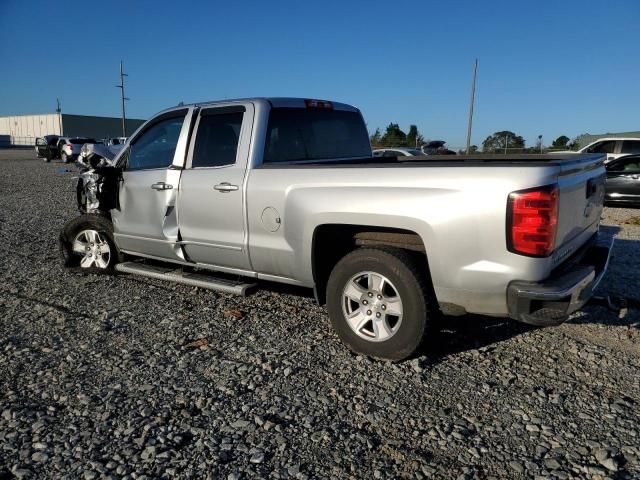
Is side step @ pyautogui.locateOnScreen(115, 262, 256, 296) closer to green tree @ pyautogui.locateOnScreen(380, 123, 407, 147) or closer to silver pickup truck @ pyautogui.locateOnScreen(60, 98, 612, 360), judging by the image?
silver pickup truck @ pyautogui.locateOnScreen(60, 98, 612, 360)

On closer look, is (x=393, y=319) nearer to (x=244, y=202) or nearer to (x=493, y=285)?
(x=493, y=285)

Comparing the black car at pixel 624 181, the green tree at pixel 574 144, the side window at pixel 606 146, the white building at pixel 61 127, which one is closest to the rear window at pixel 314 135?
the black car at pixel 624 181

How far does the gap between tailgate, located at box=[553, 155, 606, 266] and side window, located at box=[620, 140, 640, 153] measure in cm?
1504

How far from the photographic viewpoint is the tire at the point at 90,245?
5.90 metres

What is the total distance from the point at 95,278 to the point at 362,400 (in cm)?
398

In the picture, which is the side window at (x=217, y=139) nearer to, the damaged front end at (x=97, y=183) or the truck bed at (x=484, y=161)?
the truck bed at (x=484, y=161)

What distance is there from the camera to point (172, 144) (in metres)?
5.09

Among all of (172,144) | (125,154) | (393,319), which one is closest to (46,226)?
(125,154)

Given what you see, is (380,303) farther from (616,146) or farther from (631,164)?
(616,146)

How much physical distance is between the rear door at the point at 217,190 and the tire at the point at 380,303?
1.02 m

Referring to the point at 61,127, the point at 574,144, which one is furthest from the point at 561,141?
the point at 61,127

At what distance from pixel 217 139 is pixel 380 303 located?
2.19 meters

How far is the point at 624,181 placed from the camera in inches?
503

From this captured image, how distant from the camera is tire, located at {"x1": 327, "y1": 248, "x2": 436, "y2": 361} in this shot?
3.53m
